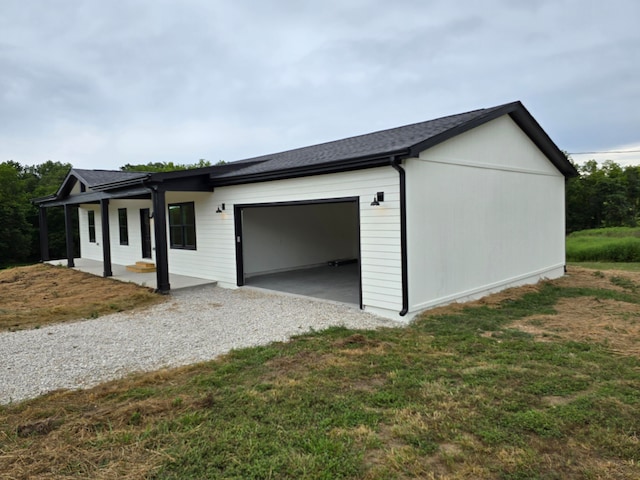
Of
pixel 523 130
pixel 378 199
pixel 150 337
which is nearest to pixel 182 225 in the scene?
pixel 150 337

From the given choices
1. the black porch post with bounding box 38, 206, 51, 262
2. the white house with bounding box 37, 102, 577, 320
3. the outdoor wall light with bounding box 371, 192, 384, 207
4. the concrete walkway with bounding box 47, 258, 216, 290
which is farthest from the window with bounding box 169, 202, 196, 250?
the black porch post with bounding box 38, 206, 51, 262

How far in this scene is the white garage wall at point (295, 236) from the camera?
12.0 meters

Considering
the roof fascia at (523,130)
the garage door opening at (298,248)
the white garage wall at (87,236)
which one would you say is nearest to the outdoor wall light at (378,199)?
the roof fascia at (523,130)

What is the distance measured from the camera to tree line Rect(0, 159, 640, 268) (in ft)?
78.7

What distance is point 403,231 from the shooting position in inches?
256

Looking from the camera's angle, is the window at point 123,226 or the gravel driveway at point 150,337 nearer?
the gravel driveway at point 150,337

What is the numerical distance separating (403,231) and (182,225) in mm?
7427

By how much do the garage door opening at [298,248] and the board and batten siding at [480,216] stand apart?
2590 millimetres

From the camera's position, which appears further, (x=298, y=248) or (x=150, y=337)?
(x=298, y=248)

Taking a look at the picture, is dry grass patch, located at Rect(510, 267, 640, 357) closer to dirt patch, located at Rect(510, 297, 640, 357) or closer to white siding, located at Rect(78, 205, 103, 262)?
dirt patch, located at Rect(510, 297, 640, 357)

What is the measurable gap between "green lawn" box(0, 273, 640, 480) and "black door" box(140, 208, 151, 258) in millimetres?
9917

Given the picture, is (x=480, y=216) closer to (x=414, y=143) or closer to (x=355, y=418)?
(x=414, y=143)

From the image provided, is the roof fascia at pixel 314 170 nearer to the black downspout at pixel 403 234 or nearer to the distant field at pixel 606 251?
the black downspout at pixel 403 234

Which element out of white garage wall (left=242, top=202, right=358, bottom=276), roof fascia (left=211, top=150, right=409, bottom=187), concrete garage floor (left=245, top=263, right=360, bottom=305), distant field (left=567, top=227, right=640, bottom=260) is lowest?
distant field (left=567, top=227, right=640, bottom=260)
